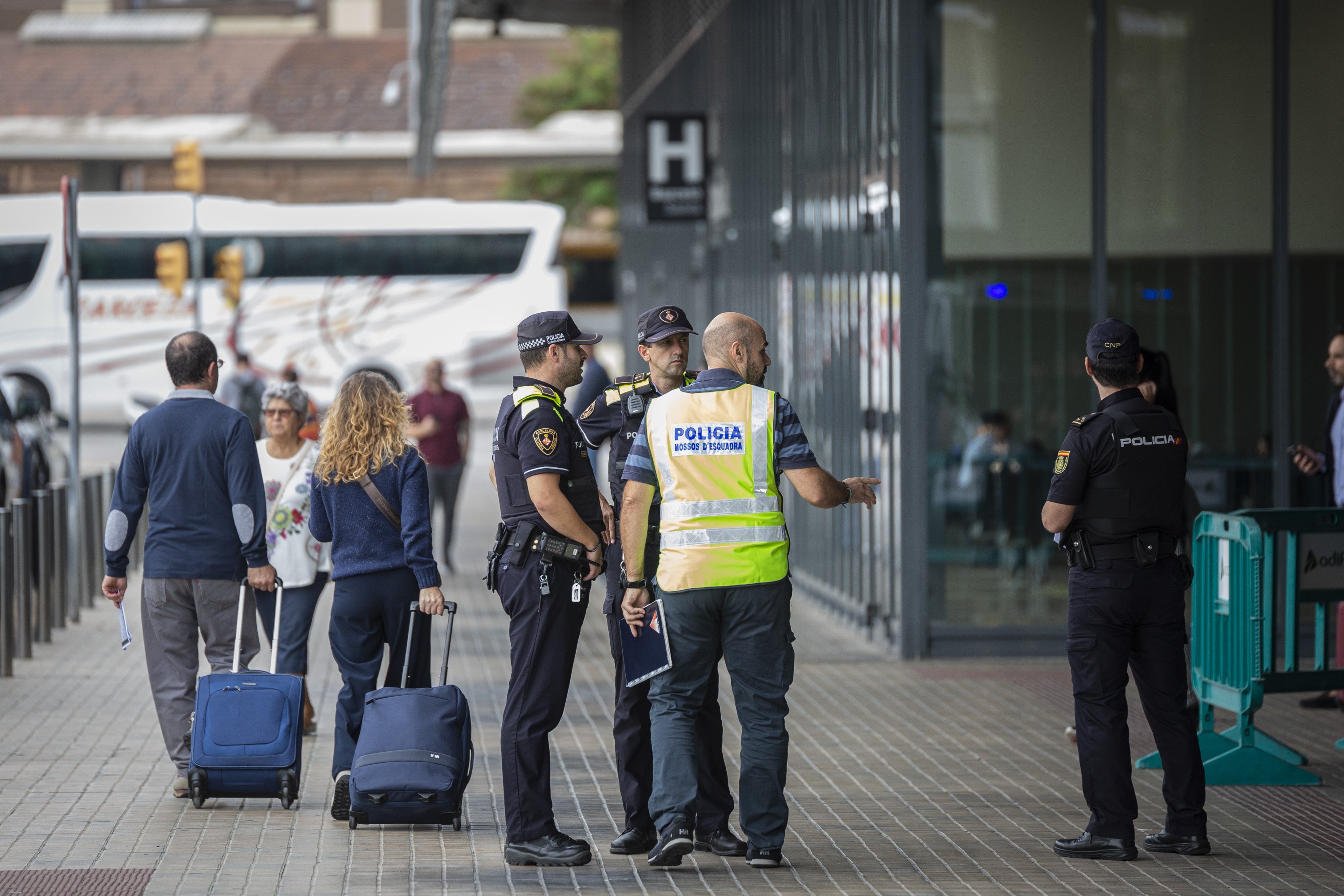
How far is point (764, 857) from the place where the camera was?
6.24m

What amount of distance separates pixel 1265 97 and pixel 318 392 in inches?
1090

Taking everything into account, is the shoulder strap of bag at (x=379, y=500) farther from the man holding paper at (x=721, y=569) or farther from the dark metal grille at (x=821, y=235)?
the dark metal grille at (x=821, y=235)

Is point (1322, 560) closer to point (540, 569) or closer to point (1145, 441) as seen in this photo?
point (1145, 441)

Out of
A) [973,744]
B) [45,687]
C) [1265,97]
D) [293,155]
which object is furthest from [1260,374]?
[293,155]

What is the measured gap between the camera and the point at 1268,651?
9.09m

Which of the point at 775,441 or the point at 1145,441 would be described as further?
the point at 1145,441

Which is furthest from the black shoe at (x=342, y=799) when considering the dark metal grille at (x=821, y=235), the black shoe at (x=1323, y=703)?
the dark metal grille at (x=821, y=235)

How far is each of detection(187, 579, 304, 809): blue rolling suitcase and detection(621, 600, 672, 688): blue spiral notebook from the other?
1556 millimetres

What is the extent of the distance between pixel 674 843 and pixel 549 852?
473 mm

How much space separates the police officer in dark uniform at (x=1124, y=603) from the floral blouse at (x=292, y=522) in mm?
3588

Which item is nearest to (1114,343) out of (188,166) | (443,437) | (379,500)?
(379,500)

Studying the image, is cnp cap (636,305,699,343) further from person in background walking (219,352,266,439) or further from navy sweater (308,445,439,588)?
person in background walking (219,352,266,439)

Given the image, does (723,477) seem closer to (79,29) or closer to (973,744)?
(973,744)

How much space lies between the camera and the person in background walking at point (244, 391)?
17734 millimetres
